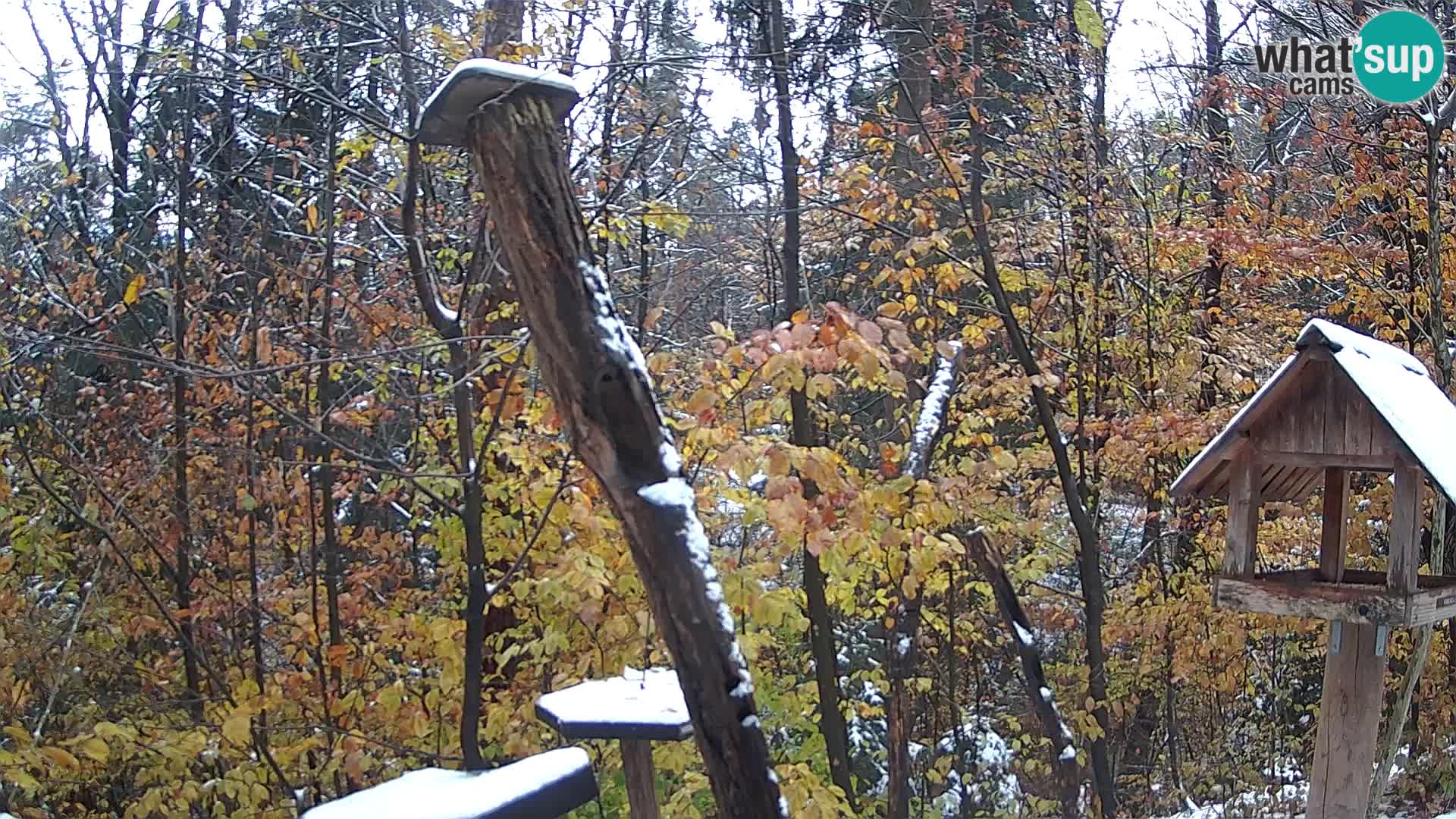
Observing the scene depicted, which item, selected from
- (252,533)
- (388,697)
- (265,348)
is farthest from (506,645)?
(265,348)

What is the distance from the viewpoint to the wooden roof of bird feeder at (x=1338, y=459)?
3.22m

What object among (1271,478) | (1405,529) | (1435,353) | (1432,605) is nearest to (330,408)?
(1271,478)

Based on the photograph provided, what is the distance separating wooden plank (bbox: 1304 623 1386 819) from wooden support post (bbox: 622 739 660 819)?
239 centimetres

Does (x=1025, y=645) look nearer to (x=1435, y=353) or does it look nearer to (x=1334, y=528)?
(x=1334, y=528)

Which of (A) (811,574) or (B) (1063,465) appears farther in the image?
(A) (811,574)

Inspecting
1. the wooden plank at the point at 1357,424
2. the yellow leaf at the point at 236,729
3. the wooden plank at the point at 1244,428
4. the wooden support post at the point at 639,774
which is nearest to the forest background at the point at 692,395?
the yellow leaf at the point at 236,729

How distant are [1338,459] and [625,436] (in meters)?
2.39

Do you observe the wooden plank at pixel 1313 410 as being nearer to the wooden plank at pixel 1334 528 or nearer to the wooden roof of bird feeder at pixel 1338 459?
the wooden roof of bird feeder at pixel 1338 459

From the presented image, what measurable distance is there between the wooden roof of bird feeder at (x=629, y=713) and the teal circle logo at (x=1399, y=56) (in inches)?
199

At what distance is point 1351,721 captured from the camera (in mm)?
3619

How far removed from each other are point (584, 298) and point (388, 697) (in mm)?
3148

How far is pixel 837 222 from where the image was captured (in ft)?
24.2

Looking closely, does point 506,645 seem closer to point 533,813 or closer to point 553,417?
point 553,417

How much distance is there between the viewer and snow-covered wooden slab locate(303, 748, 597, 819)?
2395mm
